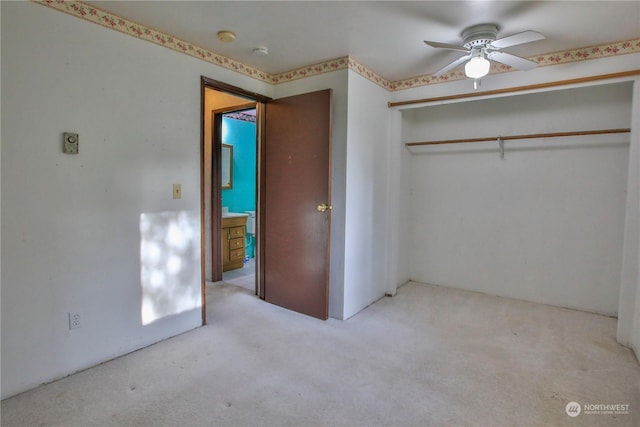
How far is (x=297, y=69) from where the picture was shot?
10.5 ft

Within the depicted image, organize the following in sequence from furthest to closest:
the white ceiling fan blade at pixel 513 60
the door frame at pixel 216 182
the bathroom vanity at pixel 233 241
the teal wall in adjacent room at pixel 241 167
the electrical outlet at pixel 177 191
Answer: the teal wall in adjacent room at pixel 241 167 → the bathroom vanity at pixel 233 241 → the door frame at pixel 216 182 → the electrical outlet at pixel 177 191 → the white ceiling fan blade at pixel 513 60

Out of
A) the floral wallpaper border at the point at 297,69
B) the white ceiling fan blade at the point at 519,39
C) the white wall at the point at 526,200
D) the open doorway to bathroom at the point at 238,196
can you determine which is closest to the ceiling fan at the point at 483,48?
the white ceiling fan blade at the point at 519,39

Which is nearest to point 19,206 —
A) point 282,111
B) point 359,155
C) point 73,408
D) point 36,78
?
point 36,78

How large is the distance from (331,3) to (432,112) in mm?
2368

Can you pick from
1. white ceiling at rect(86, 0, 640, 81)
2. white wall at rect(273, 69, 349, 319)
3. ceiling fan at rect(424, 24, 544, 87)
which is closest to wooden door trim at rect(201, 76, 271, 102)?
white ceiling at rect(86, 0, 640, 81)

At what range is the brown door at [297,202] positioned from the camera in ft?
9.91

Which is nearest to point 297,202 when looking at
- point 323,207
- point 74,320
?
point 323,207

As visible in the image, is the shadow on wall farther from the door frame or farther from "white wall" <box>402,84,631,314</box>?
"white wall" <box>402,84,631,314</box>

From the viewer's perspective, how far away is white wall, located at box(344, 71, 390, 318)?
3064 millimetres

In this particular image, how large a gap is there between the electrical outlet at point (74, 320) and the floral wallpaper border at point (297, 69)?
1.84m

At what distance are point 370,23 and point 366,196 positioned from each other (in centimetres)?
152

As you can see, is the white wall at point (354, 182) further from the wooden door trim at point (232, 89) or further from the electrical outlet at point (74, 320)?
the electrical outlet at point (74, 320)

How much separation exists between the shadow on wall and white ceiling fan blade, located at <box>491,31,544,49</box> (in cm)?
256

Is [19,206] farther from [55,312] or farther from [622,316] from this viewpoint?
[622,316]
